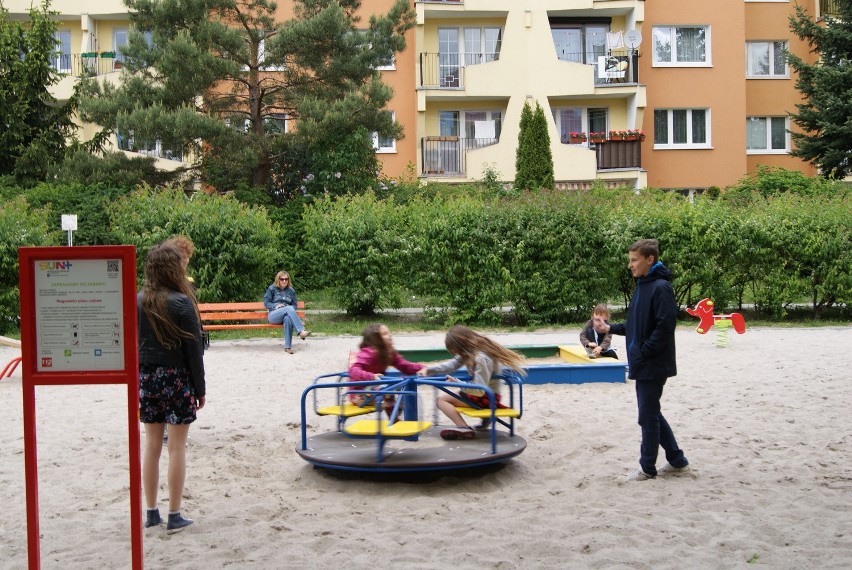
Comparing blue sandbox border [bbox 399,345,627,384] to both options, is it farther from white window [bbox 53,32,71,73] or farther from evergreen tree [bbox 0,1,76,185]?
white window [bbox 53,32,71,73]

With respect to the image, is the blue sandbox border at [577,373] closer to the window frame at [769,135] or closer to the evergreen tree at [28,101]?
the evergreen tree at [28,101]

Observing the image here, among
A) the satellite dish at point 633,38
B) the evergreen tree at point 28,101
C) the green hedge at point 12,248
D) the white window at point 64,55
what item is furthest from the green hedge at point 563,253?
the white window at point 64,55

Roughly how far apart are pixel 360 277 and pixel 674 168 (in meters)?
18.6

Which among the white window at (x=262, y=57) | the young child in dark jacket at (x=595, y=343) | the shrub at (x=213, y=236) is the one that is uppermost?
the white window at (x=262, y=57)

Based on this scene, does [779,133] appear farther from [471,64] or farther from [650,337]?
[650,337]

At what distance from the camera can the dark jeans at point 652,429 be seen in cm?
740

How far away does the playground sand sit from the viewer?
5926mm

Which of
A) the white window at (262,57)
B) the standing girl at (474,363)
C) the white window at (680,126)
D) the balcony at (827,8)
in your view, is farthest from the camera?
the white window at (680,126)

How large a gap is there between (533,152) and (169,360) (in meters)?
27.9

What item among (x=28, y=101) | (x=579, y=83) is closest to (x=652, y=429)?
(x=579, y=83)

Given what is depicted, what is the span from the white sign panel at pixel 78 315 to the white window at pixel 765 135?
3566cm

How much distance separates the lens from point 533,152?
33.2 m

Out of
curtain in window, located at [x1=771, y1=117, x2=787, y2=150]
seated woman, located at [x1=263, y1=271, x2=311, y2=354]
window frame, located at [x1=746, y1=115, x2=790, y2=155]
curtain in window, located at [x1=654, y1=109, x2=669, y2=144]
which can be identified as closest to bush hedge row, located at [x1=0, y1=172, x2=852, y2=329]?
seated woman, located at [x1=263, y1=271, x2=311, y2=354]

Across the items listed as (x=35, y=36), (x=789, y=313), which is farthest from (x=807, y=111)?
(x=35, y=36)
